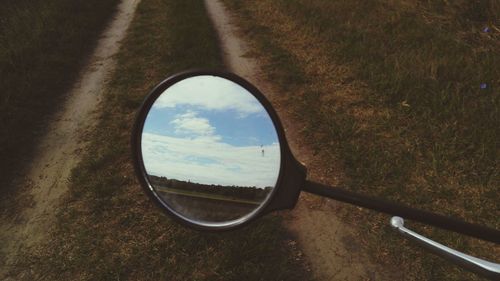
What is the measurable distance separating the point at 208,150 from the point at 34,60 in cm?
758

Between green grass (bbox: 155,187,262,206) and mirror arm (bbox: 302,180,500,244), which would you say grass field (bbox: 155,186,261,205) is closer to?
green grass (bbox: 155,187,262,206)

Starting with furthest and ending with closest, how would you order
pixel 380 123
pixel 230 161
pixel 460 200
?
pixel 380 123, pixel 460 200, pixel 230 161

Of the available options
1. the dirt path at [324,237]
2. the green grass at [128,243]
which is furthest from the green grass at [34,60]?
the dirt path at [324,237]

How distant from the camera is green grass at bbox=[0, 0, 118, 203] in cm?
566

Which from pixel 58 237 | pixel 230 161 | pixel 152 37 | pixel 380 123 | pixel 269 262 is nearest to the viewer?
pixel 230 161

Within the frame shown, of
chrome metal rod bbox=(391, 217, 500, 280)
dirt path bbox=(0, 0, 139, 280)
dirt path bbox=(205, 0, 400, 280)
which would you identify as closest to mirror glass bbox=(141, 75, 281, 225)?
chrome metal rod bbox=(391, 217, 500, 280)

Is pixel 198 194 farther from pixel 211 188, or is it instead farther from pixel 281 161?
pixel 281 161

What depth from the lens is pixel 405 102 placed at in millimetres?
5512

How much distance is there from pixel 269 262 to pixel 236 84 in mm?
2219

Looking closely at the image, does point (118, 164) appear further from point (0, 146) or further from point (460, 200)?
point (460, 200)

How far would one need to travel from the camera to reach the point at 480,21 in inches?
278

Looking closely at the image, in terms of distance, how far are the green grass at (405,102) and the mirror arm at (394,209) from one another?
2.05 metres

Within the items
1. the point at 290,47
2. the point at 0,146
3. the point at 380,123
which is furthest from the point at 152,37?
the point at 380,123

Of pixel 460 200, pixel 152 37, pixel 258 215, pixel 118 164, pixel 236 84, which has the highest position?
pixel 236 84
